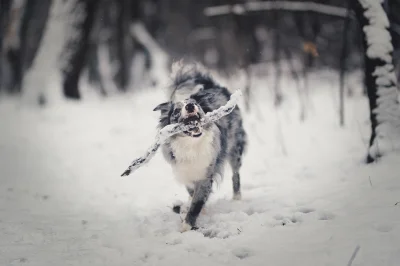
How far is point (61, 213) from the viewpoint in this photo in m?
4.58

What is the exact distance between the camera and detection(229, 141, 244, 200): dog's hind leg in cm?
502

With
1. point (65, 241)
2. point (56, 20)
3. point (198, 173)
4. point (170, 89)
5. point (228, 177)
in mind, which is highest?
point (56, 20)

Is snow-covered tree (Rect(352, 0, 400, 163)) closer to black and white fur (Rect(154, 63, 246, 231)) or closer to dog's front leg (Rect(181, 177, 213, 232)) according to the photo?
black and white fur (Rect(154, 63, 246, 231))

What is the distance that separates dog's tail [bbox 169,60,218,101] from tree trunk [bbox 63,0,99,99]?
25.4 ft

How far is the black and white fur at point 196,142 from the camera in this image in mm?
4086

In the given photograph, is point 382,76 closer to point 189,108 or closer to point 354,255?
point 189,108

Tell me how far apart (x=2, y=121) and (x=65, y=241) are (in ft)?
27.3

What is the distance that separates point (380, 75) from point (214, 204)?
2791 mm

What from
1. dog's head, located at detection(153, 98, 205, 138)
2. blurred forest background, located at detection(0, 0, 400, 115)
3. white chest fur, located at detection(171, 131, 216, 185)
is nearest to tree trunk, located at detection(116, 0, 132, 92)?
blurred forest background, located at detection(0, 0, 400, 115)

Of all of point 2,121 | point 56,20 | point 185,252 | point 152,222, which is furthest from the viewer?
point 56,20

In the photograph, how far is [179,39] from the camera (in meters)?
23.5

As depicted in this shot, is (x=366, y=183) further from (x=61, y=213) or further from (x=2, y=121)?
(x=2, y=121)

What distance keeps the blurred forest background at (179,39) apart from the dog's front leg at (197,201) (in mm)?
2223

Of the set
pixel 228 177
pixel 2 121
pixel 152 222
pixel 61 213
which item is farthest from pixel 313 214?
pixel 2 121
